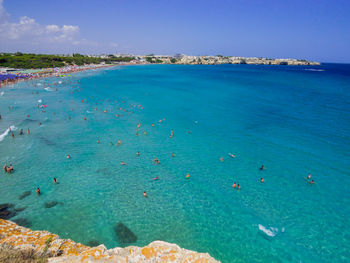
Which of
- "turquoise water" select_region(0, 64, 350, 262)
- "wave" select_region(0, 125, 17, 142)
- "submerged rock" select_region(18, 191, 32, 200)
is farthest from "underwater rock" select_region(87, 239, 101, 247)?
"wave" select_region(0, 125, 17, 142)

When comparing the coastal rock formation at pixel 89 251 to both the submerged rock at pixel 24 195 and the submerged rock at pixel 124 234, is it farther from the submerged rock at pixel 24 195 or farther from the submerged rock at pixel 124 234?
the submerged rock at pixel 24 195

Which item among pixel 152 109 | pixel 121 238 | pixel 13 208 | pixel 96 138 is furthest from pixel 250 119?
pixel 13 208

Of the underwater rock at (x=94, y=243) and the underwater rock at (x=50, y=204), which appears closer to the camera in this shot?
the underwater rock at (x=94, y=243)

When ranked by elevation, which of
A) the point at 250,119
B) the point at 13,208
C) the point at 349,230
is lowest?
the point at 349,230

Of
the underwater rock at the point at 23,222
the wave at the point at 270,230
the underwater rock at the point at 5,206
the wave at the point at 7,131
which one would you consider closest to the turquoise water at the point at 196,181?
the wave at the point at 270,230

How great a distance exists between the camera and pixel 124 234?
52.6 ft

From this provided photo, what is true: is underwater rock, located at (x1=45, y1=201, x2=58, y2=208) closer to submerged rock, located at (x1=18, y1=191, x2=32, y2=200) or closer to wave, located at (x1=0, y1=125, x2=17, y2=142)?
submerged rock, located at (x1=18, y1=191, x2=32, y2=200)

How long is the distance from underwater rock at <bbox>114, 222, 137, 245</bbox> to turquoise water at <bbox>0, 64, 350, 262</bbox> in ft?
1.39

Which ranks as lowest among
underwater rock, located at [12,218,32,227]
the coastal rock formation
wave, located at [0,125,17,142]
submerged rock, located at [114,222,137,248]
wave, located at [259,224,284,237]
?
wave, located at [259,224,284,237]

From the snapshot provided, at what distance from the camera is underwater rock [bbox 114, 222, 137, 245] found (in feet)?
50.6

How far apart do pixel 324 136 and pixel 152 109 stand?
123 ft

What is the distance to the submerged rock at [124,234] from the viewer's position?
15414 mm

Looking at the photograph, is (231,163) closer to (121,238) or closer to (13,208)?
(121,238)

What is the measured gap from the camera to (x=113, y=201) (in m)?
19.6
